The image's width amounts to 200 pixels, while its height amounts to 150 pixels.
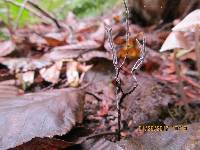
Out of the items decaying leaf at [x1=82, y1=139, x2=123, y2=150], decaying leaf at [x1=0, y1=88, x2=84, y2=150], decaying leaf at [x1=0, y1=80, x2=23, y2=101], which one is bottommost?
decaying leaf at [x1=82, y1=139, x2=123, y2=150]

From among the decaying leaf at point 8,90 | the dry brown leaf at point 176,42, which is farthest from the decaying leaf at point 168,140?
the decaying leaf at point 8,90

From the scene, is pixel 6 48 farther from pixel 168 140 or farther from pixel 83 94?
→ pixel 168 140

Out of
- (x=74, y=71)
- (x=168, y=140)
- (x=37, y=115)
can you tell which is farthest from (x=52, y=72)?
(x=168, y=140)

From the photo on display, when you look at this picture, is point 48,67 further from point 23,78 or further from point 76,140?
point 76,140

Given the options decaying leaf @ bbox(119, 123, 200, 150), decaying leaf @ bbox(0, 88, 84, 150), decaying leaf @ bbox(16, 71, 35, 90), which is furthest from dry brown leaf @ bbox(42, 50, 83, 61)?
decaying leaf @ bbox(119, 123, 200, 150)

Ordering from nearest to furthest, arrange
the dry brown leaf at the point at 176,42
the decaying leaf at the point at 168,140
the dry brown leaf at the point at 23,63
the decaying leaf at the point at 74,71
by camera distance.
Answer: the decaying leaf at the point at 168,140
the dry brown leaf at the point at 176,42
the decaying leaf at the point at 74,71
the dry brown leaf at the point at 23,63

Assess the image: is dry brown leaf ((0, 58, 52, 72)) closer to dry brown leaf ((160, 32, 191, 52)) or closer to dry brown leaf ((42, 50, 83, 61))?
dry brown leaf ((42, 50, 83, 61))

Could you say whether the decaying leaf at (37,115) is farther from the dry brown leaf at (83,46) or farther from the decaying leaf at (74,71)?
the dry brown leaf at (83,46)
